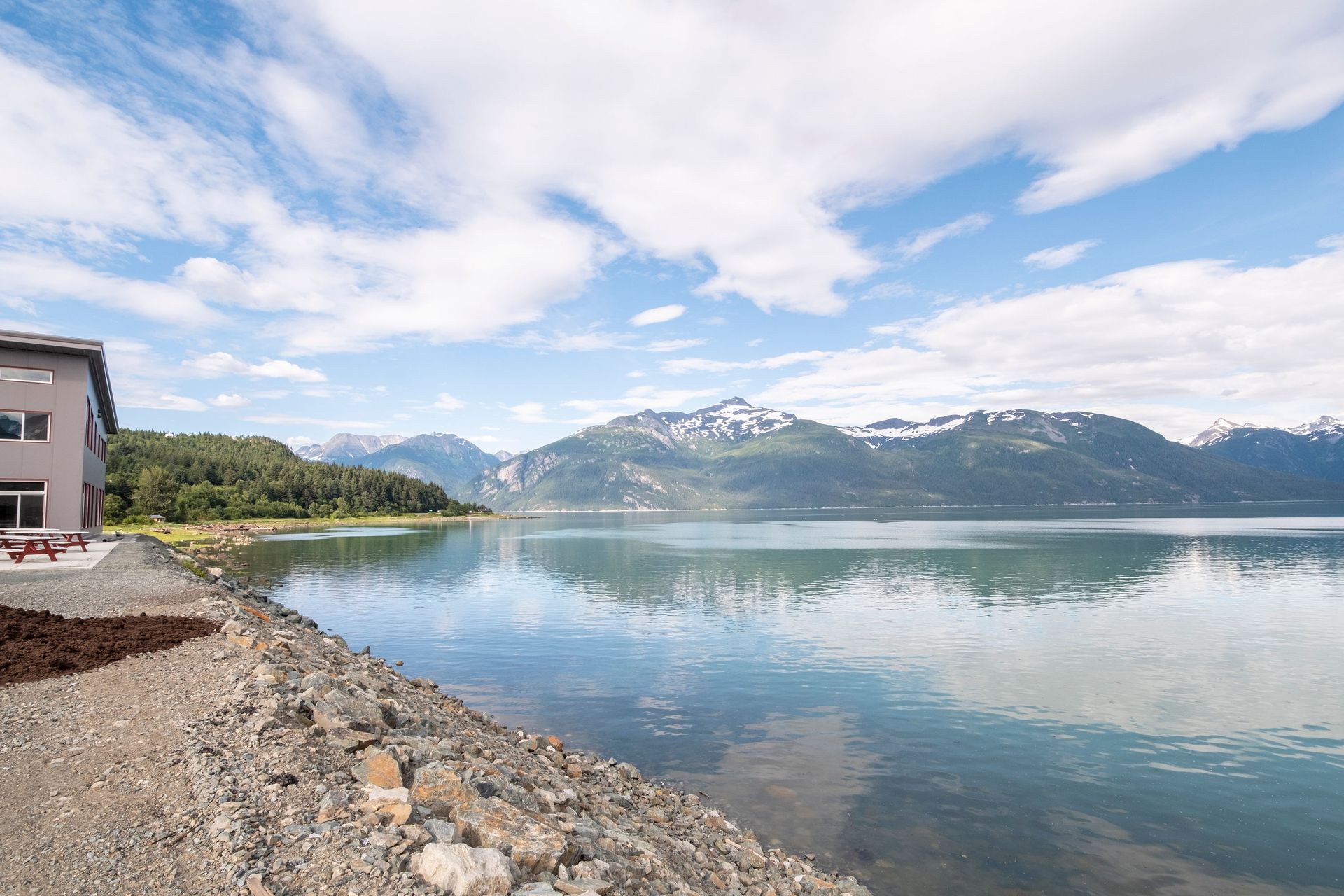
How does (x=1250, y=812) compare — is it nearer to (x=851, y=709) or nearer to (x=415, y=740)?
(x=851, y=709)

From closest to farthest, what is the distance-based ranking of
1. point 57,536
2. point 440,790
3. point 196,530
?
point 440,790 < point 57,536 < point 196,530

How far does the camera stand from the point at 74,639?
2088cm

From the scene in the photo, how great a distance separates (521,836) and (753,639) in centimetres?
3629

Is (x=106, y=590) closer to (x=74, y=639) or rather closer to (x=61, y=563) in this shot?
(x=74, y=639)

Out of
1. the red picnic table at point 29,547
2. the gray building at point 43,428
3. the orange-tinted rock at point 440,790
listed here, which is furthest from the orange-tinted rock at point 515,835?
the gray building at point 43,428

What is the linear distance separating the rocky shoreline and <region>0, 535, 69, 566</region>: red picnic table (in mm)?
36235

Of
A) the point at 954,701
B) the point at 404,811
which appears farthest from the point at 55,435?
the point at 954,701

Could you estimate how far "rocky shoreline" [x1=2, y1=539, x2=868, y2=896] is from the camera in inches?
378

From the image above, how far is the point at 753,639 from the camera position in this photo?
4603 centimetres

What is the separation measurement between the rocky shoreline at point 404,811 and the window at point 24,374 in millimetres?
54783

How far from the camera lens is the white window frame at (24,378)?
188 feet

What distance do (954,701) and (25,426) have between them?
7340 centimetres

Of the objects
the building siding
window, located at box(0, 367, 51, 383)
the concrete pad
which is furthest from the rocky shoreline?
window, located at box(0, 367, 51, 383)

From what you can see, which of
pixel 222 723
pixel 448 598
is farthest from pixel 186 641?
pixel 448 598
